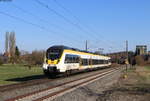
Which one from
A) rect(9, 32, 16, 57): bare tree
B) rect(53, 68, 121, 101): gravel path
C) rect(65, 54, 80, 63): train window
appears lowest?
rect(53, 68, 121, 101): gravel path

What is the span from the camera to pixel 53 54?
92.9 ft

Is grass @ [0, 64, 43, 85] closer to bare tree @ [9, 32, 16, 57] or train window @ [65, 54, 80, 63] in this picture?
train window @ [65, 54, 80, 63]

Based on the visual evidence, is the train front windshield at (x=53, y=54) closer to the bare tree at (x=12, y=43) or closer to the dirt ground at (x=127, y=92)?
the dirt ground at (x=127, y=92)

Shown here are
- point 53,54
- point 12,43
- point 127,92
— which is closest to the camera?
point 127,92

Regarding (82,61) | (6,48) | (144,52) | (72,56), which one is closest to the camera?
(72,56)

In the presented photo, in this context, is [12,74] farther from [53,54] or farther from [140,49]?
[140,49]

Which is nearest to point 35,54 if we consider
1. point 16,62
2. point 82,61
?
point 16,62

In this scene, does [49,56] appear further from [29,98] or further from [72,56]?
[29,98]

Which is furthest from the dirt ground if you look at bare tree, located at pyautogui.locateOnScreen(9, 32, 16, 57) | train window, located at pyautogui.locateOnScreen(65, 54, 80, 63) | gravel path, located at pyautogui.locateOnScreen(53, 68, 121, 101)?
bare tree, located at pyautogui.locateOnScreen(9, 32, 16, 57)

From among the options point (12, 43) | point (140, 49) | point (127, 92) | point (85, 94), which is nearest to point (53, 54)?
point (127, 92)

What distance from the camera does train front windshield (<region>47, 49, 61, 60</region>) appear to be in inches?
1102

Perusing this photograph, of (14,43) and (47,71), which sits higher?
(14,43)

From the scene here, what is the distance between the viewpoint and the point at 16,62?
322 ft

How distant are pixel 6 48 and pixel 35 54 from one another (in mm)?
19166
